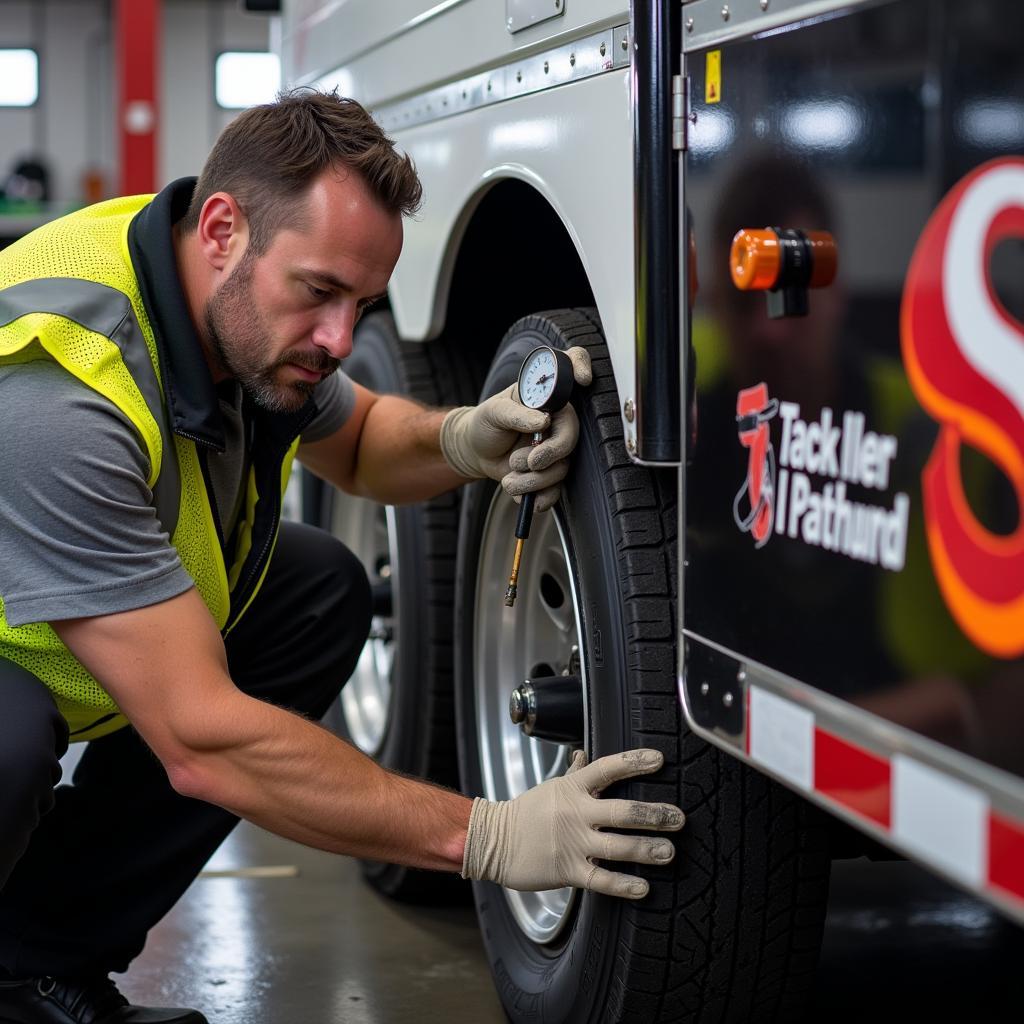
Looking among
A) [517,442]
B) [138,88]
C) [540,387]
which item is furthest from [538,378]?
Answer: [138,88]

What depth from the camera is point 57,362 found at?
163cm

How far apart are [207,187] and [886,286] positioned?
994mm

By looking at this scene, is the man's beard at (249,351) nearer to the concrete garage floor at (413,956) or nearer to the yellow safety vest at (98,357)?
the yellow safety vest at (98,357)

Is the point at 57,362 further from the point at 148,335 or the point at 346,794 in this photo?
the point at 346,794

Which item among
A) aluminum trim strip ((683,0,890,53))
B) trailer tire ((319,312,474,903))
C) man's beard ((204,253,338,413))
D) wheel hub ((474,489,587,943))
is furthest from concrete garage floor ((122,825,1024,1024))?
aluminum trim strip ((683,0,890,53))

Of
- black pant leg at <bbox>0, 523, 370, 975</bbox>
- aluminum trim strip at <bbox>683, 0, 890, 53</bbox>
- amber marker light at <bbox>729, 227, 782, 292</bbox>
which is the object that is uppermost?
aluminum trim strip at <bbox>683, 0, 890, 53</bbox>

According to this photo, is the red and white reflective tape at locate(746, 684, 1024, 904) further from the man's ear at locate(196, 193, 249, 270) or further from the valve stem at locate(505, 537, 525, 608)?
the man's ear at locate(196, 193, 249, 270)

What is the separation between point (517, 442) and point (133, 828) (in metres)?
0.80

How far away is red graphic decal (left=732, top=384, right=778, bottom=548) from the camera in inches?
50.7

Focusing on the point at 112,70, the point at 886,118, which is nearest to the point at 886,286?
→ the point at 886,118

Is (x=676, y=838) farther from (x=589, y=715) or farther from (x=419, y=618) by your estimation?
(x=419, y=618)

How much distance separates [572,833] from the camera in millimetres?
1619

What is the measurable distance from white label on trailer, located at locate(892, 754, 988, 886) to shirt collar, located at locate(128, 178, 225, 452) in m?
0.97

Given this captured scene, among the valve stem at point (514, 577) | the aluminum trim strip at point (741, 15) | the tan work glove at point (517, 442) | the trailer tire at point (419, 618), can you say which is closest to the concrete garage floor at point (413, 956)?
the trailer tire at point (419, 618)
